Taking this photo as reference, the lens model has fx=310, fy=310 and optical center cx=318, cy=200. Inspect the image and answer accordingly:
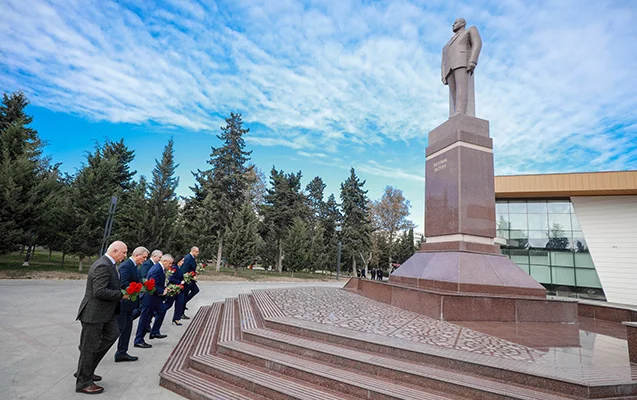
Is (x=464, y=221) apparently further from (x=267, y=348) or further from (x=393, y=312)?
(x=267, y=348)

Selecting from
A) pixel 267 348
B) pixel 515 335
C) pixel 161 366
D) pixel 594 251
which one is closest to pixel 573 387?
pixel 515 335

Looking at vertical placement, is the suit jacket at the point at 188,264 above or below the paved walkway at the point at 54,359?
above

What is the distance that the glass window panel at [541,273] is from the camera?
2336 centimetres

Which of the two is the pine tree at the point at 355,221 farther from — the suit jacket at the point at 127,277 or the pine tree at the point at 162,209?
the suit jacket at the point at 127,277

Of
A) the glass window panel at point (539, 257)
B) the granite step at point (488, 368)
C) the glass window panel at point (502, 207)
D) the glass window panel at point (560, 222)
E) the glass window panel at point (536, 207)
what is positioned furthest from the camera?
the glass window panel at point (502, 207)

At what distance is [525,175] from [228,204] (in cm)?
2321

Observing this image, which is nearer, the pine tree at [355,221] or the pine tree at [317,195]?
the pine tree at [355,221]

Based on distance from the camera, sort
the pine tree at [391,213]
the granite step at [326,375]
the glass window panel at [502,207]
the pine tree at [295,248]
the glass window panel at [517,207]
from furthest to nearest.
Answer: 1. the pine tree at [391,213]
2. the pine tree at [295,248]
3. the glass window panel at [502,207]
4. the glass window panel at [517,207]
5. the granite step at [326,375]

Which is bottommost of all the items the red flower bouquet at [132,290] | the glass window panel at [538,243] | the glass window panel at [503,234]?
the red flower bouquet at [132,290]

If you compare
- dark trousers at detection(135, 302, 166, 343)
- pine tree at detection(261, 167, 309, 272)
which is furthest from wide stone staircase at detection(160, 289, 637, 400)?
pine tree at detection(261, 167, 309, 272)

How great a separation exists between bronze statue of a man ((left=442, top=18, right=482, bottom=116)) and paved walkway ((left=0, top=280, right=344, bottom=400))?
31.3 ft

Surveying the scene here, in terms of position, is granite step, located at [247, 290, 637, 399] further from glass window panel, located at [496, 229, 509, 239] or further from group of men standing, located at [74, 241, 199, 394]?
glass window panel, located at [496, 229, 509, 239]

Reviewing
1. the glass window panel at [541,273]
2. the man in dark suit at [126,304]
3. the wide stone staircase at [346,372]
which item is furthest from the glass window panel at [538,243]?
the man in dark suit at [126,304]

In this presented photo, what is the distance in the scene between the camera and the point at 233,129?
29.0 meters
